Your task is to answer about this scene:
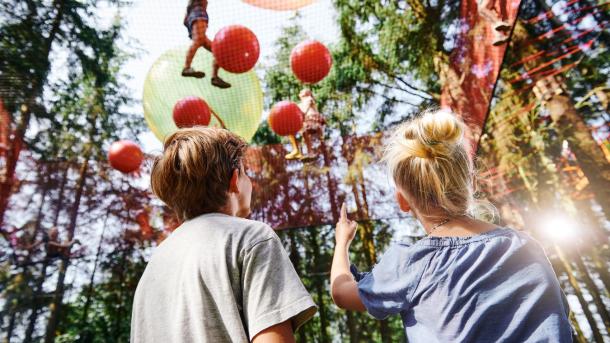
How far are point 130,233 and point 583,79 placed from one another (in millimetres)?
7931

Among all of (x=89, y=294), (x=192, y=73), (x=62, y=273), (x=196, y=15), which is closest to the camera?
(x=196, y=15)

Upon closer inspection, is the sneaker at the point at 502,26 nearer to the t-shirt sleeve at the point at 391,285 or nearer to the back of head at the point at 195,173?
the t-shirt sleeve at the point at 391,285

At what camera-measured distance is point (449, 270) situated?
100 cm

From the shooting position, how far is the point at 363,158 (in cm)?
448

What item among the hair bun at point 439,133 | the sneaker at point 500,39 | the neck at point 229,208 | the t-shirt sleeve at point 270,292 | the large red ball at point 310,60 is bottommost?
the t-shirt sleeve at point 270,292

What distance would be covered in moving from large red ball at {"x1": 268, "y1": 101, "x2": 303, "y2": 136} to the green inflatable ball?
48 centimetres

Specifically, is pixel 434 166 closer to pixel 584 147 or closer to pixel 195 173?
pixel 195 173

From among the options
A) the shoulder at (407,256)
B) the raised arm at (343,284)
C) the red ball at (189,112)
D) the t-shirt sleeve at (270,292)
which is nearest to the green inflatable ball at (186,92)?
the red ball at (189,112)

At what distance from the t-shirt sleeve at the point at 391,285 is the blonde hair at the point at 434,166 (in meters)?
0.19

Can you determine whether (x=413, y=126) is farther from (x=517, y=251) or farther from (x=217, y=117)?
(x=217, y=117)

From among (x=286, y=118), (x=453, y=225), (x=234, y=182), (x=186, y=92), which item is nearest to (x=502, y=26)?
(x=286, y=118)

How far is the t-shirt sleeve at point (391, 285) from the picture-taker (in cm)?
105

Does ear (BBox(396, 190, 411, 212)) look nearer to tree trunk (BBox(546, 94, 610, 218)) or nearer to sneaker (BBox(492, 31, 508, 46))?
sneaker (BBox(492, 31, 508, 46))

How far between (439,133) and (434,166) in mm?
130
